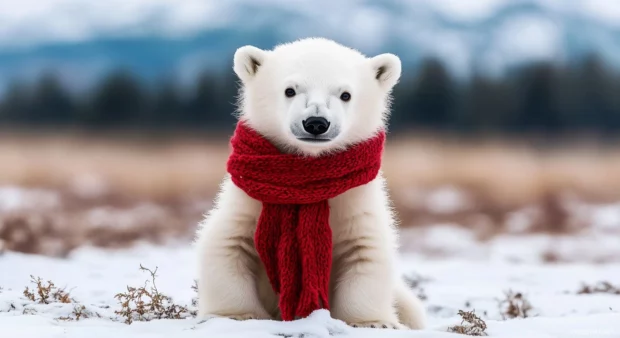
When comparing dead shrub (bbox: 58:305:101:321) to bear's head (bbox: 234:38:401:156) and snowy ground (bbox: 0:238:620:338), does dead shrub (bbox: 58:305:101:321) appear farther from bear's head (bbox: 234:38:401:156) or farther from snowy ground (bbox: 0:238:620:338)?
bear's head (bbox: 234:38:401:156)

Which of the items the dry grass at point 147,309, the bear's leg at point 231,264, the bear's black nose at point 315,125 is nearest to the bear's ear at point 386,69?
the bear's black nose at point 315,125

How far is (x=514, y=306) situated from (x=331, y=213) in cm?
249

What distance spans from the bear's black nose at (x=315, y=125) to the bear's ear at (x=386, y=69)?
2.53ft

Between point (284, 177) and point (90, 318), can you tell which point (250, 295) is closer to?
point (284, 177)

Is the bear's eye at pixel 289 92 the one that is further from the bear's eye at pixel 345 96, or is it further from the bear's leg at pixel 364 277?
the bear's leg at pixel 364 277

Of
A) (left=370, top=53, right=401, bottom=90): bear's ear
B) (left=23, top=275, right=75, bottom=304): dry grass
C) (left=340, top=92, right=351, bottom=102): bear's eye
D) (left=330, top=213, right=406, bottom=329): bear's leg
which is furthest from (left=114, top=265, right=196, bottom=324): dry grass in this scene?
(left=370, top=53, right=401, bottom=90): bear's ear

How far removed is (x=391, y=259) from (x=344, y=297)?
1.27 feet

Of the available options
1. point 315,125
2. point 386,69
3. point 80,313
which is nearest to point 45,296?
point 80,313

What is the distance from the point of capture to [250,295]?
4.21 meters

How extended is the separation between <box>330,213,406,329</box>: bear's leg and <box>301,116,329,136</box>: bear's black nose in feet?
2.39

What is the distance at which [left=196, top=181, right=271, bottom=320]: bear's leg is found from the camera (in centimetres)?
416

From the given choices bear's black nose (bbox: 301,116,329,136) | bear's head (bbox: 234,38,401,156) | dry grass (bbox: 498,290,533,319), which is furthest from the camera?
dry grass (bbox: 498,290,533,319)

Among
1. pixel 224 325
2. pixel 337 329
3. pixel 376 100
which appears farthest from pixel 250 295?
pixel 376 100

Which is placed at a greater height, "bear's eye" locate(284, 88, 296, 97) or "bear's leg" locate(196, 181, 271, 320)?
"bear's eye" locate(284, 88, 296, 97)
